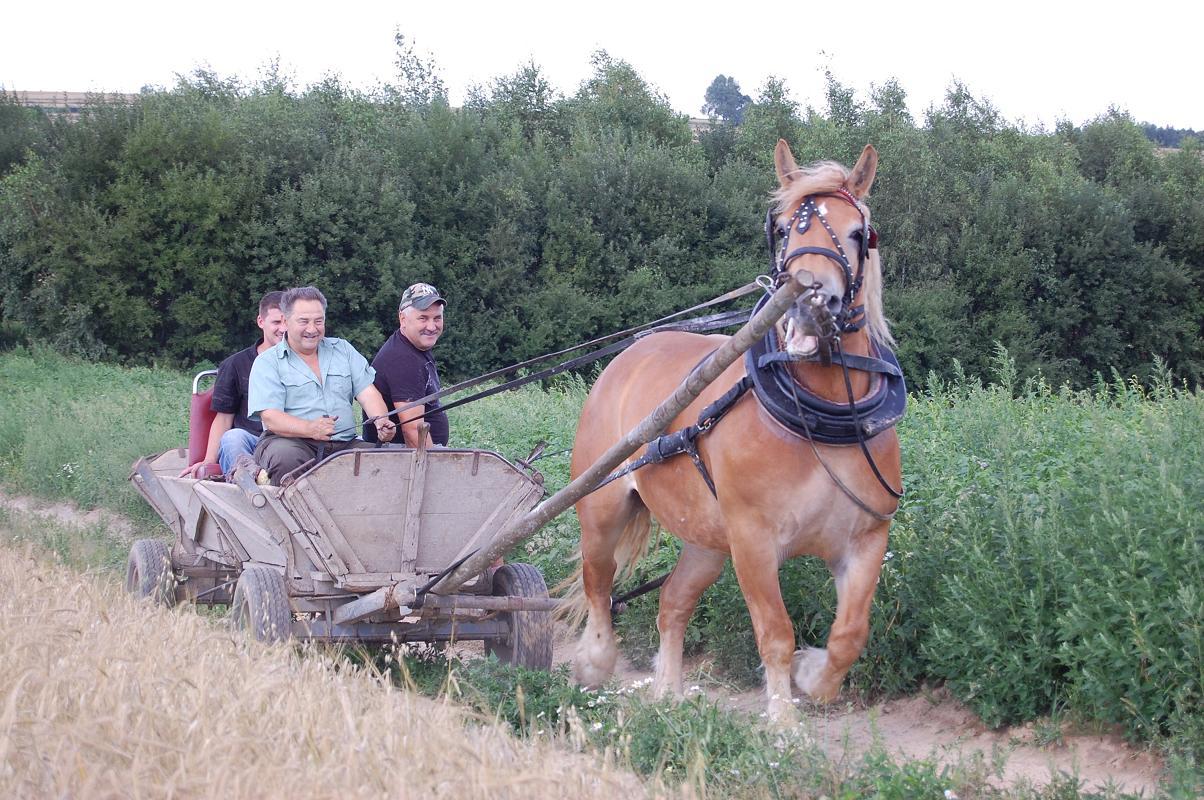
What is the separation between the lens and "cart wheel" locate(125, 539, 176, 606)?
6.80 m

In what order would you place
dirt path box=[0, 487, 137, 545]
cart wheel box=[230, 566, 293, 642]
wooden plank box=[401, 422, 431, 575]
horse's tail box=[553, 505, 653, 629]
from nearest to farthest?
cart wheel box=[230, 566, 293, 642], wooden plank box=[401, 422, 431, 575], horse's tail box=[553, 505, 653, 629], dirt path box=[0, 487, 137, 545]

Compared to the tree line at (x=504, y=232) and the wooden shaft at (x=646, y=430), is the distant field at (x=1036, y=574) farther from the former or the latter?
the tree line at (x=504, y=232)

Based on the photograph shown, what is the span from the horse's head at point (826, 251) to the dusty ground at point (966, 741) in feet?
4.58

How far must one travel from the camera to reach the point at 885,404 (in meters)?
4.71

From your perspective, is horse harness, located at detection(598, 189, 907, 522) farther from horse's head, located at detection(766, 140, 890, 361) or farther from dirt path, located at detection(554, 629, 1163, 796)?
dirt path, located at detection(554, 629, 1163, 796)

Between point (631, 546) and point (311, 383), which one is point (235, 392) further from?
point (631, 546)

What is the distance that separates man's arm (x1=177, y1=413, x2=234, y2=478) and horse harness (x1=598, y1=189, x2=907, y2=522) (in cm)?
358

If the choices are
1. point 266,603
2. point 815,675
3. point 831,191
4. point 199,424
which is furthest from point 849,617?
point 199,424

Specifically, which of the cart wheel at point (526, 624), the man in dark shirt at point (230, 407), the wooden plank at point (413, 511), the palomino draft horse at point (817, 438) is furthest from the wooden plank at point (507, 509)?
the man in dark shirt at point (230, 407)

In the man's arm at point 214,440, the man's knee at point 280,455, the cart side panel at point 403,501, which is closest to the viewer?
the cart side panel at point 403,501

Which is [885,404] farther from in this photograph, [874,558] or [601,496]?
[601,496]

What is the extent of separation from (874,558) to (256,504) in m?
2.87

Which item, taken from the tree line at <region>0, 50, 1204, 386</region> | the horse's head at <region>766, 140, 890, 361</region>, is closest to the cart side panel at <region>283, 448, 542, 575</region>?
the horse's head at <region>766, 140, 890, 361</region>

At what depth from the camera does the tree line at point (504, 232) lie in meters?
27.2
